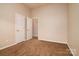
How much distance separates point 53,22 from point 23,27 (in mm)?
1237

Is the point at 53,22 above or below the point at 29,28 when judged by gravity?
above

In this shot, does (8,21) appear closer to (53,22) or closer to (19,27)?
(19,27)

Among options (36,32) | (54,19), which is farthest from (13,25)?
(54,19)

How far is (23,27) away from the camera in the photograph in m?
3.65

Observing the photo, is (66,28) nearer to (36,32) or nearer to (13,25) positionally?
(36,32)

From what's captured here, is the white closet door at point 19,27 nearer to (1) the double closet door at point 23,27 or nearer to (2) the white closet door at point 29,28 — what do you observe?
(1) the double closet door at point 23,27

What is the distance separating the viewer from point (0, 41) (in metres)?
3.64

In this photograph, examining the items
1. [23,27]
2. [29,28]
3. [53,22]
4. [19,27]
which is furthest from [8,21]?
[53,22]

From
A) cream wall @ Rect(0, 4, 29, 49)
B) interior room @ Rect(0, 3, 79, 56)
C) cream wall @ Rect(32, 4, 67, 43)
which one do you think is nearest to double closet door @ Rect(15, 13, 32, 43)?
interior room @ Rect(0, 3, 79, 56)

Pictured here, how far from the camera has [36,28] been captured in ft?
12.0

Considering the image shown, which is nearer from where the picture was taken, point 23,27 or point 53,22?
point 23,27

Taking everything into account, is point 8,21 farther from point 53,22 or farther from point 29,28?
point 53,22

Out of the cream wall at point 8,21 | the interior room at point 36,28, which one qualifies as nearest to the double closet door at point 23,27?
the interior room at point 36,28

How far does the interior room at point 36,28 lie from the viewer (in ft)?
11.3
